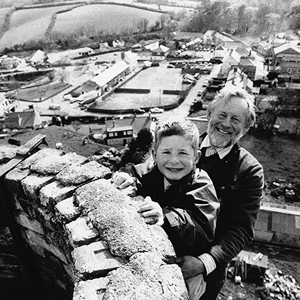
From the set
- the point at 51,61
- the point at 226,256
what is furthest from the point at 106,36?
the point at 226,256

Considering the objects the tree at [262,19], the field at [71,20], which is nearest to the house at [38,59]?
the field at [71,20]

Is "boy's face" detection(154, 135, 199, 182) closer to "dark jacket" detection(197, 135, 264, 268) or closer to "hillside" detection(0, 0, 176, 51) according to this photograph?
"dark jacket" detection(197, 135, 264, 268)

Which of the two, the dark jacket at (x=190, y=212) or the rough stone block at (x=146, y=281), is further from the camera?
the dark jacket at (x=190, y=212)

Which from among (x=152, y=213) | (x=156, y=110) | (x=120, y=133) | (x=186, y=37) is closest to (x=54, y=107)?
(x=156, y=110)

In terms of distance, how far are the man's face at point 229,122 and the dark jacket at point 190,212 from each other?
2.12 ft

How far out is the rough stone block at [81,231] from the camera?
2.39 meters

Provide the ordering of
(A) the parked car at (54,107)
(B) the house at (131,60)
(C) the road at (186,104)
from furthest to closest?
(B) the house at (131,60)
(A) the parked car at (54,107)
(C) the road at (186,104)

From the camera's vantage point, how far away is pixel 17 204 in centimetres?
333

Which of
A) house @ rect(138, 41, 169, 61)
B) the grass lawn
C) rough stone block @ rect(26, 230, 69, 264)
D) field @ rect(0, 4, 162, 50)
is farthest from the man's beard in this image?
field @ rect(0, 4, 162, 50)

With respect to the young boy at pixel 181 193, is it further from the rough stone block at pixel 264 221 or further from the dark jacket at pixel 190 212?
the rough stone block at pixel 264 221

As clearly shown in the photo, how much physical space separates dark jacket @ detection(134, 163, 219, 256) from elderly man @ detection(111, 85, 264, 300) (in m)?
0.32

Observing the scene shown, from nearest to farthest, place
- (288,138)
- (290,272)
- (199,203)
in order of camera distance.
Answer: (199,203) < (290,272) < (288,138)

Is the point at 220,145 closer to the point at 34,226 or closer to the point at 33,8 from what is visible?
the point at 34,226

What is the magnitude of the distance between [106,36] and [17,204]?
8054 centimetres
